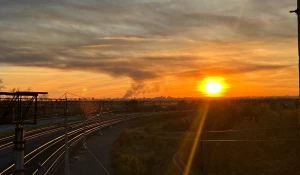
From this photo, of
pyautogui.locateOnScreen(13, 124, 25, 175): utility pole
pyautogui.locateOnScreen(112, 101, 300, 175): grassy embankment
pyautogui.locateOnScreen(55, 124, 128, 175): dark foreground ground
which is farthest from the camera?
pyautogui.locateOnScreen(55, 124, 128, 175): dark foreground ground

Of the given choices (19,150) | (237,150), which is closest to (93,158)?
(19,150)

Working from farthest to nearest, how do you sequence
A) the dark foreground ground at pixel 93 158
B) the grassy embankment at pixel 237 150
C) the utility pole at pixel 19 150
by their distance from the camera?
the dark foreground ground at pixel 93 158 < the grassy embankment at pixel 237 150 < the utility pole at pixel 19 150

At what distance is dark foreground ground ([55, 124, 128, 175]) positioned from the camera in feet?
96.3

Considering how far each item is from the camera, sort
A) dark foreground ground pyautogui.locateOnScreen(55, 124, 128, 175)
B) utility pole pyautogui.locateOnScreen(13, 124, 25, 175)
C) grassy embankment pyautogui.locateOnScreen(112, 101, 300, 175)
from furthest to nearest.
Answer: dark foreground ground pyautogui.locateOnScreen(55, 124, 128, 175), grassy embankment pyautogui.locateOnScreen(112, 101, 300, 175), utility pole pyautogui.locateOnScreen(13, 124, 25, 175)

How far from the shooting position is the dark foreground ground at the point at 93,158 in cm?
2935

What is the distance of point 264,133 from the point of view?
29.9m

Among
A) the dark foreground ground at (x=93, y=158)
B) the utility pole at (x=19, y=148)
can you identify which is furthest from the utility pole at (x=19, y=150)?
the dark foreground ground at (x=93, y=158)

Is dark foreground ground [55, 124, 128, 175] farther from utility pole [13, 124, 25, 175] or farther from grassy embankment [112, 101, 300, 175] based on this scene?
utility pole [13, 124, 25, 175]

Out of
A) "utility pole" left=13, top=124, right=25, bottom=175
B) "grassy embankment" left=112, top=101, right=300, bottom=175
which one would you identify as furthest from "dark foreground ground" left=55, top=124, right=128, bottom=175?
"utility pole" left=13, top=124, right=25, bottom=175

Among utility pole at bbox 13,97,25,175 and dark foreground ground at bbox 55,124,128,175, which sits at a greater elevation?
utility pole at bbox 13,97,25,175

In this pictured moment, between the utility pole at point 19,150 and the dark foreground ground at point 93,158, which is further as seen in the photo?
the dark foreground ground at point 93,158

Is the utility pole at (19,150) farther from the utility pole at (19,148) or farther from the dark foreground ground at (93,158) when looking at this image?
the dark foreground ground at (93,158)

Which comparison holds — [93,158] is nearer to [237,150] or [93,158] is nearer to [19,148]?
[19,148]

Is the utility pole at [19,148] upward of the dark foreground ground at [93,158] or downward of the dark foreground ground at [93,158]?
upward
